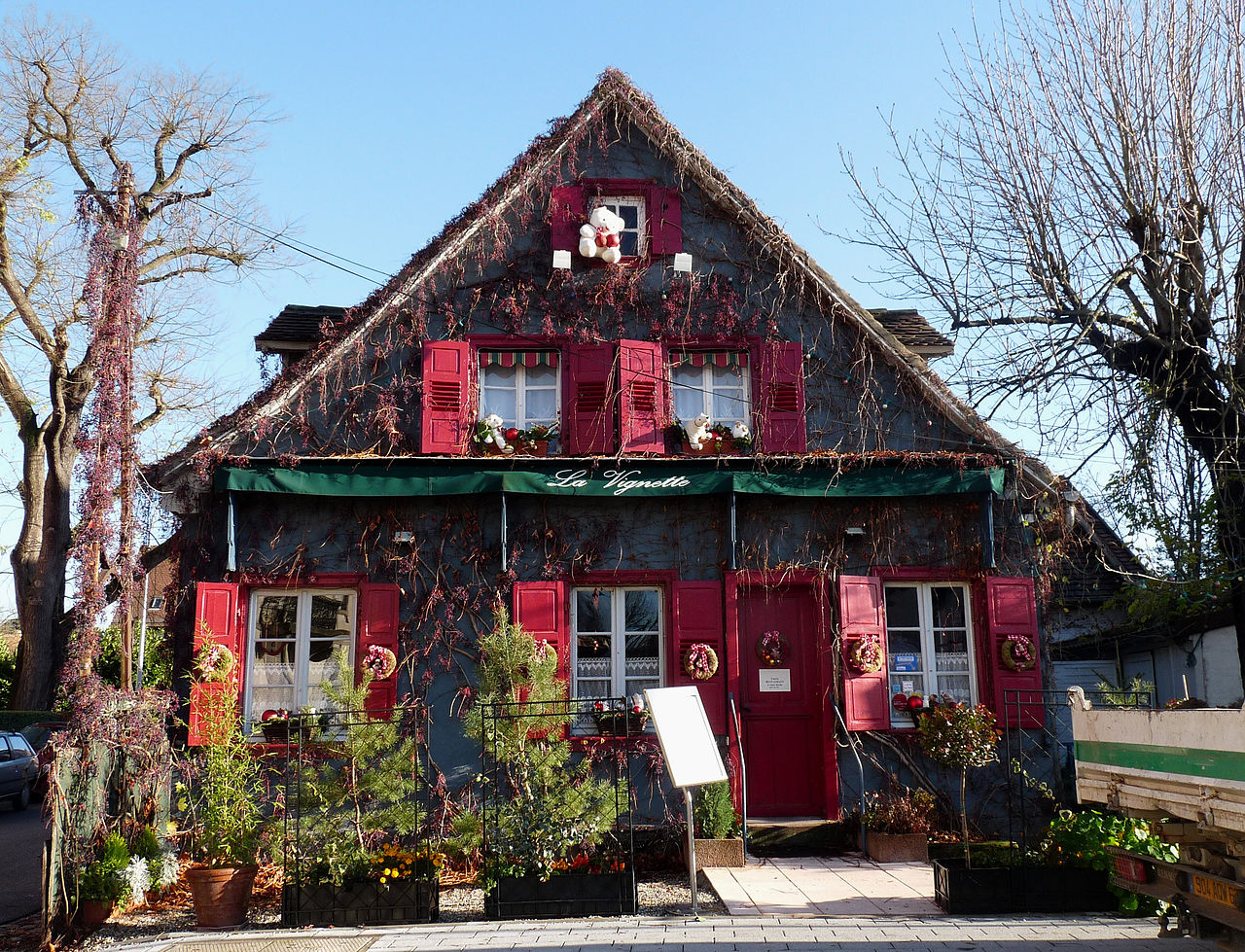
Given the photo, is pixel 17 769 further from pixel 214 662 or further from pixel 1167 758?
pixel 1167 758

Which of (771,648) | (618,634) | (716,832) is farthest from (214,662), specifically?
(771,648)

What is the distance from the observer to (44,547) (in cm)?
2009

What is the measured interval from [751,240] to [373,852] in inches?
281

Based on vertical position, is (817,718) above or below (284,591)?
below

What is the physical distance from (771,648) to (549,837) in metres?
3.55

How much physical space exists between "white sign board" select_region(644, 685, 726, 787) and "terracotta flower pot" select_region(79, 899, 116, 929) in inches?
160

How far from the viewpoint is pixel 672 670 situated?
1055 cm

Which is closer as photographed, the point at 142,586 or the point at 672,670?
the point at 142,586

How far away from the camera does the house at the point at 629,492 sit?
10438 millimetres

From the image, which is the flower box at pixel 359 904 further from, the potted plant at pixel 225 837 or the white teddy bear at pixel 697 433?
the white teddy bear at pixel 697 433

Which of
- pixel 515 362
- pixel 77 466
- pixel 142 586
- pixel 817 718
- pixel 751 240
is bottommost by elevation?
pixel 817 718

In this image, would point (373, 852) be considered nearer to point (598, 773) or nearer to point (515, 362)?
point (598, 773)

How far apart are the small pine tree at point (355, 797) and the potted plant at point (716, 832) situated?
7.97ft

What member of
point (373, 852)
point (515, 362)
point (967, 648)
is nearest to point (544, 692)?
point (373, 852)
